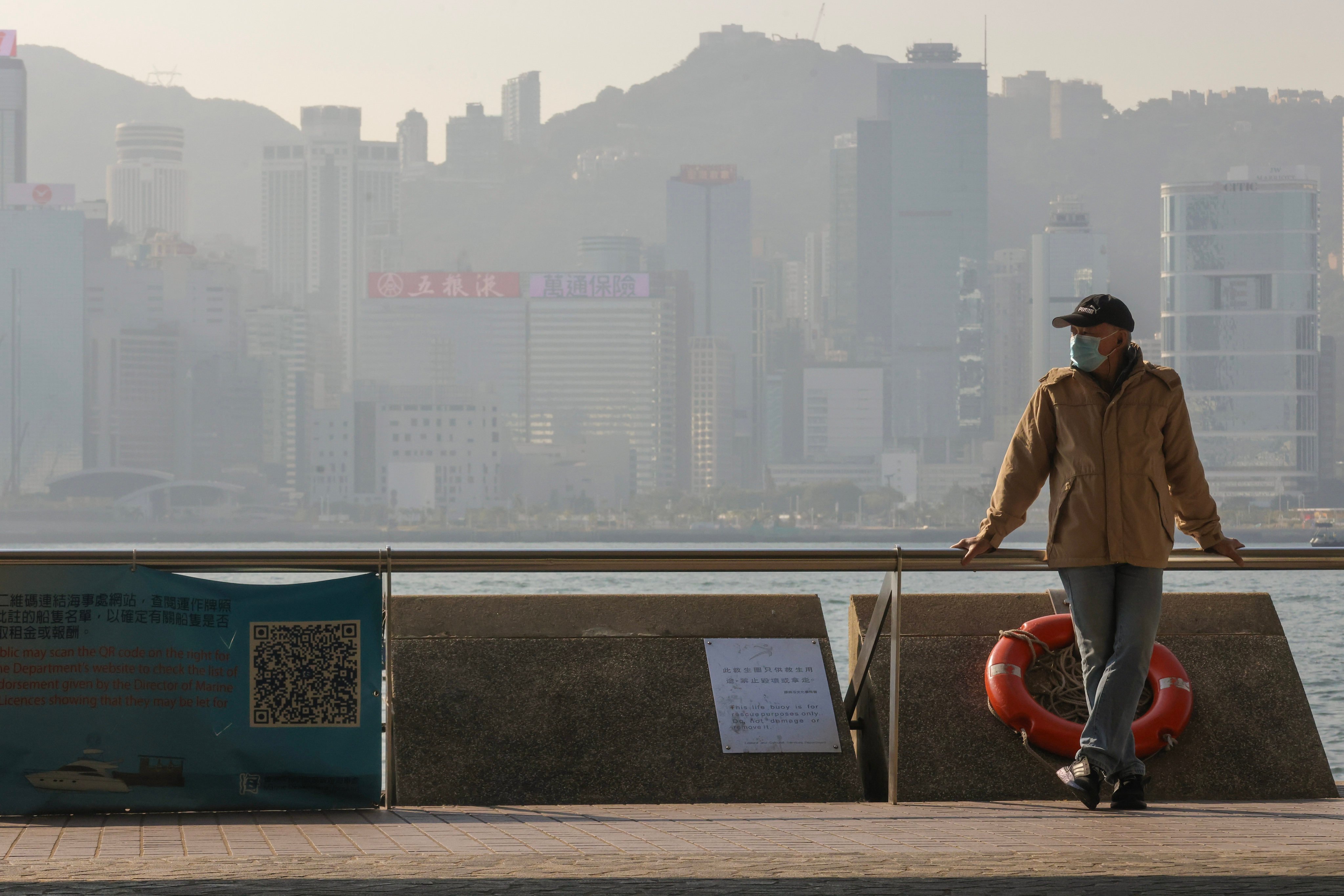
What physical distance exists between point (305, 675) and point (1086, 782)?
2.43 meters

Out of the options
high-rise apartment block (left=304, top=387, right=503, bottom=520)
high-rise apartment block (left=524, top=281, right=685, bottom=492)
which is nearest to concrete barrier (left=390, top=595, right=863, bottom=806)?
high-rise apartment block (left=304, top=387, right=503, bottom=520)

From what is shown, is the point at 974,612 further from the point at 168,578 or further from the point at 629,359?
the point at 629,359

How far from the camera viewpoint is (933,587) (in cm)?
6225

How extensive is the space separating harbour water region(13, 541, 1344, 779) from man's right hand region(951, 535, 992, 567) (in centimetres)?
20

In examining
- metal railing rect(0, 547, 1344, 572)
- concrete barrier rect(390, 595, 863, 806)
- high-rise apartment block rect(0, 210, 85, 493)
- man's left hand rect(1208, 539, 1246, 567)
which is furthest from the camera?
high-rise apartment block rect(0, 210, 85, 493)

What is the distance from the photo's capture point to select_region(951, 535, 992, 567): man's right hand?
473cm

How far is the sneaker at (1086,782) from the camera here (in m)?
4.57

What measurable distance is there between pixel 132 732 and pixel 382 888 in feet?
5.86

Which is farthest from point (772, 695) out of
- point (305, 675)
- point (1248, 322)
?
point (1248, 322)

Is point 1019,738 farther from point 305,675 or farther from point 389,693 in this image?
point 305,675

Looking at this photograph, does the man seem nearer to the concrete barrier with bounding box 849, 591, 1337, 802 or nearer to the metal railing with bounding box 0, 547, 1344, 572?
the metal railing with bounding box 0, 547, 1344, 572

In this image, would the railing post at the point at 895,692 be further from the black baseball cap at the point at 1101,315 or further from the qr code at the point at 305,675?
the qr code at the point at 305,675

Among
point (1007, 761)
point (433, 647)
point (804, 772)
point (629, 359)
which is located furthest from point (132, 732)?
point (629, 359)

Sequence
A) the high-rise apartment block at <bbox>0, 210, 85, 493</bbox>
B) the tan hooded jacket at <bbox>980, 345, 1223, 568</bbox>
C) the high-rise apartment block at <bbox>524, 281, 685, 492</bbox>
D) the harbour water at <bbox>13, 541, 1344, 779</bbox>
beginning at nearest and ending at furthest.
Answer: the tan hooded jacket at <bbox>980, 345, 1223, 568</bbox>
the harbour water at <bbox>13, 541, 1344, 779</bbox>
the high-rise apartment block at <bbox>0, 210, 85, 493</bbox>
the high-rise apartment block at <bbox>524, 281, 685, 492</bbox>
